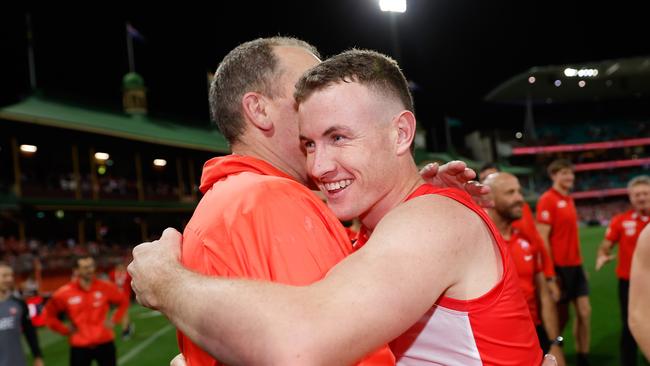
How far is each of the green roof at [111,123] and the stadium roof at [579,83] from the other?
43688 millimetres

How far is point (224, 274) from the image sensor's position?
1.58 meters

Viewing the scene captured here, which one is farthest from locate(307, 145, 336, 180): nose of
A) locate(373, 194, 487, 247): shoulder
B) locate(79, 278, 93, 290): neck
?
locate(79, 278, 93, 290): neck

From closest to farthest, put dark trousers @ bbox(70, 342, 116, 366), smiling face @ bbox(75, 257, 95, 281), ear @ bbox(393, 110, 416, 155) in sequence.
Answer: ear @ bbox(393, 110, 416, 155) → dark trousers @ bbox(70, 342, 116, 366) → smiling face @ bbox(75, 257, 95, 281)

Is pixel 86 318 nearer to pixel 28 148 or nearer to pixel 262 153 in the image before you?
pixel 262 153

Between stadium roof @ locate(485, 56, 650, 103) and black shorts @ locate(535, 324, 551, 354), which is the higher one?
stadium roof @ locate(485, 56, 650, 103)

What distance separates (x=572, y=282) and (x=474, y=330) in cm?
752

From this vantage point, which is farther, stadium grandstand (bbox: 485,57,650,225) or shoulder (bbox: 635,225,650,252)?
stadium grandstand (bbox: 485,57,650,225)

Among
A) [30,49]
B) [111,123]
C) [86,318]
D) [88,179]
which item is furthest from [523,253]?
[30,49]

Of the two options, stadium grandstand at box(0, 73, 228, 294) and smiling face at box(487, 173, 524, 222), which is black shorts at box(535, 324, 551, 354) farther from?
stadium grandstand at box(0, 73, 228, 294)

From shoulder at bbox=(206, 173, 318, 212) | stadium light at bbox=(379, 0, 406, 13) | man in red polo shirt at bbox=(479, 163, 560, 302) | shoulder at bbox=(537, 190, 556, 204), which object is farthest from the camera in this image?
stadium light at bbox=(379, 0, 406, 13)

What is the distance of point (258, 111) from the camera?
6.91 ft

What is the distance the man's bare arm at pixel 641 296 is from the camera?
2.88 metres

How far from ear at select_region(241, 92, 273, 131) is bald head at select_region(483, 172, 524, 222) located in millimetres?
4505

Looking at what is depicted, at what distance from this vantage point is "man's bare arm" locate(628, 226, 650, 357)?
2877 millimetres
